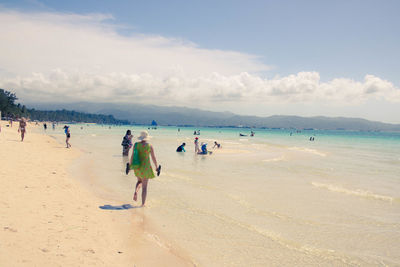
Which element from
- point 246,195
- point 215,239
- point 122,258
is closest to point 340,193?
point 246,195

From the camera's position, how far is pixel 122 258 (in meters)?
5.15

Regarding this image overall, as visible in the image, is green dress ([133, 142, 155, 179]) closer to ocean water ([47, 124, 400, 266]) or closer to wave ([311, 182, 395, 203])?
ocean water ([47, 124, 400, 266])

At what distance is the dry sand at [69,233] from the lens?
15.0 ft

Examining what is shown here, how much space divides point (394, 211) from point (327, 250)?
18.3 feet

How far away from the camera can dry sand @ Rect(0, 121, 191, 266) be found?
4.56 metres

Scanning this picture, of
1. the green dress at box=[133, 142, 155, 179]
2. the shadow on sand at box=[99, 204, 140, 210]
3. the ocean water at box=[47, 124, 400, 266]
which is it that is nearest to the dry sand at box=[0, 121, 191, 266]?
the shadow on sand at box=[99, 204, 140, 210]

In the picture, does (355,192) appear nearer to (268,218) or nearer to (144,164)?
(268,218)

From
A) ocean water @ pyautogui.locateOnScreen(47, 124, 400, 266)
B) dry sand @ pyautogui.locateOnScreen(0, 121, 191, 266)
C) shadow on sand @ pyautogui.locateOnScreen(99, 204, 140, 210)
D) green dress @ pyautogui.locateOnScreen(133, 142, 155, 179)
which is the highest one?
green dress @ pyautogui.locateOnScreen(133, 142, 155, 179)

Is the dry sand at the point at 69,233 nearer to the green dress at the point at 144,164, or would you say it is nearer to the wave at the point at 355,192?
the green dress at the point at 144,164

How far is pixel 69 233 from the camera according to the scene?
5.67 m

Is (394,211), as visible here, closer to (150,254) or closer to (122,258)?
(150,254)

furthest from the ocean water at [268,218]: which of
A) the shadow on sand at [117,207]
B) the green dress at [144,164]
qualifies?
the green dress at [144,164]

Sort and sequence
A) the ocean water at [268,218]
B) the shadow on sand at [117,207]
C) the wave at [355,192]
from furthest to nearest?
1. the wave at [355,192]
2. the shadow on sand at [117,207]
3. the ocean water at [268,218]

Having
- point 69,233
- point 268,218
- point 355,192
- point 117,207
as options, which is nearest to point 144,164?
point 117,207
